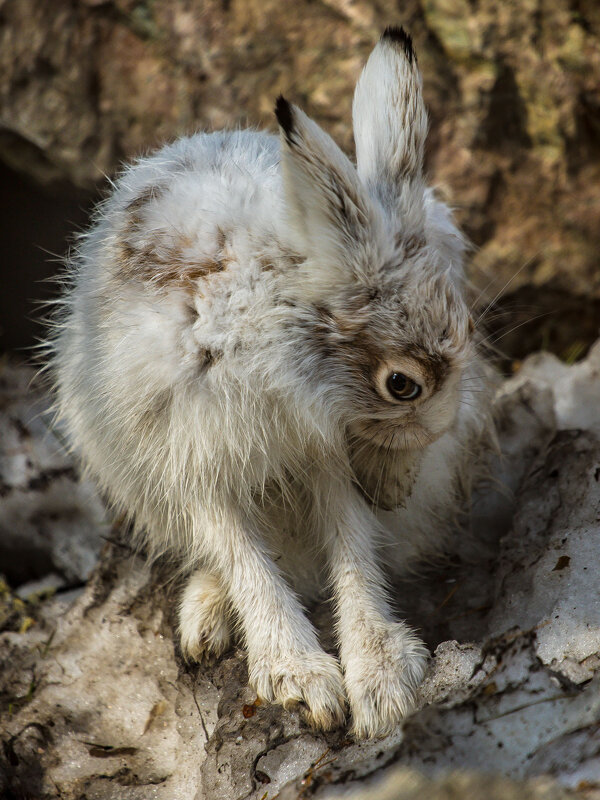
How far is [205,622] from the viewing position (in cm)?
322

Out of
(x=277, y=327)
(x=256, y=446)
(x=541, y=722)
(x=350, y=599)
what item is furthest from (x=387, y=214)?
(x=541, y=722)

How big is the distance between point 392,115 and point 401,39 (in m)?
0.27

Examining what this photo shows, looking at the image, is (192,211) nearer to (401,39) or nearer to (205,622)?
(401,39)

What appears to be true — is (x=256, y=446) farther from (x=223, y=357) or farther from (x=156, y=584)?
(x=156, y=584)

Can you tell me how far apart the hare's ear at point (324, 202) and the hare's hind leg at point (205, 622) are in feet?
4.60

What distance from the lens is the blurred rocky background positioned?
180 inches

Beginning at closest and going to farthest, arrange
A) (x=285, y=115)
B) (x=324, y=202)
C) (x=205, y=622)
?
(x=285, y=115)
(x=324, y=202)
(x=205, y=622)

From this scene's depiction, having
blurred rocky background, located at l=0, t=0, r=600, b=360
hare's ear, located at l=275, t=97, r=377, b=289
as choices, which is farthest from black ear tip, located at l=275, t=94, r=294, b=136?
blurred rocky background, located at l=0, t=0, r=600, b=360

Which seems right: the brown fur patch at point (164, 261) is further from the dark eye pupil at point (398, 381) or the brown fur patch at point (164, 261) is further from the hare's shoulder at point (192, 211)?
the dark eye pupil at point (398, 381)

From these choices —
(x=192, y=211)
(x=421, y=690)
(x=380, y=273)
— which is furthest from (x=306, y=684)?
(x=192, y=211)

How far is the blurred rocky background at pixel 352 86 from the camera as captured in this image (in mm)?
4574

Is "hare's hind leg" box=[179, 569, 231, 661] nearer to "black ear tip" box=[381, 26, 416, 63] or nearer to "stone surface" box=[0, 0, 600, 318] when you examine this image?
"black ear tip" box=[381, 26, 416, 63]

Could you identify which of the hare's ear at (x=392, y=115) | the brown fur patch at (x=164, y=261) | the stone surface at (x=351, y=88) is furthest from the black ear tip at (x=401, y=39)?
the stone surface at (x=351, y=88)

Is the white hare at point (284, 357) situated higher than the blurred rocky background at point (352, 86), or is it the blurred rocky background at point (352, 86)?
the blurred rocky background at point (352, 86)
